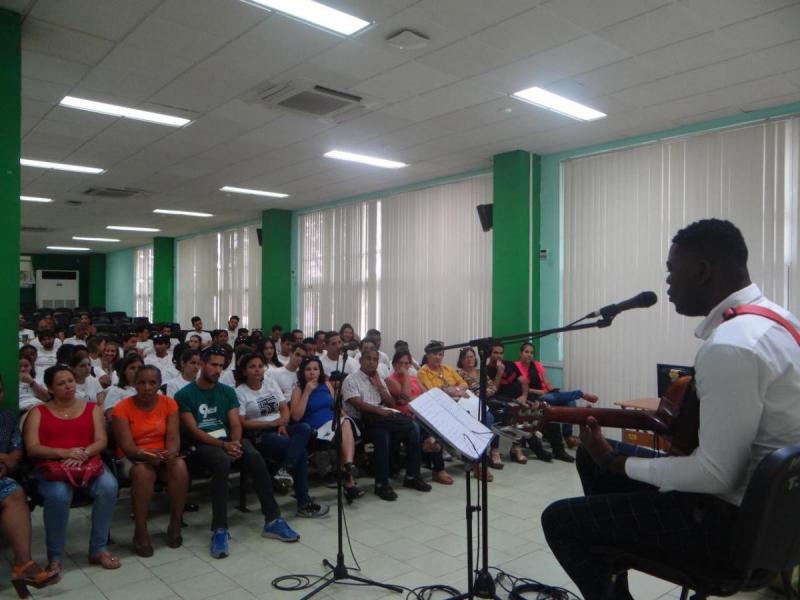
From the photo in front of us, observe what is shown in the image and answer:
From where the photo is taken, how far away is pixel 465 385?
5.89m

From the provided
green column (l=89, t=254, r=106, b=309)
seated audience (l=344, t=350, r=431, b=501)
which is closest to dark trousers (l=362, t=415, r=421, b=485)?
seated audience (l=344, t=350, r=431, b=501)

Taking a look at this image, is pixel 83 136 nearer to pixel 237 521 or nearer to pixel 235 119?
pixel 235 119

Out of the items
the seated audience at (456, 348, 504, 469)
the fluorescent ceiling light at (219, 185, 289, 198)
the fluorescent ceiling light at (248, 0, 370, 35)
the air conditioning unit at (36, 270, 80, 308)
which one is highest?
the fluorescent ceiling light at (219, 185, 289, 198)

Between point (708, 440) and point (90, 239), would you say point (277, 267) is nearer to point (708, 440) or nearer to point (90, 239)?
point (90, 239)

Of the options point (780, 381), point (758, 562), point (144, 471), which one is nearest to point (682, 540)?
point (758, 562)

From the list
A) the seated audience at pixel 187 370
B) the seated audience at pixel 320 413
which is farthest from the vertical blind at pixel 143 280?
the seated audience at pixel 320 413

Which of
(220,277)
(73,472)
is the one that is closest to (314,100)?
(73,472)

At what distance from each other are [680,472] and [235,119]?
5.01 metres

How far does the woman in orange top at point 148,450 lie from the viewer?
3453 millimetres

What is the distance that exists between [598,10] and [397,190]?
5474 millimetres

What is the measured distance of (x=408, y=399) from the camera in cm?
524

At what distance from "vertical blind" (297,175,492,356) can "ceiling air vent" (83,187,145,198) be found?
286 cm

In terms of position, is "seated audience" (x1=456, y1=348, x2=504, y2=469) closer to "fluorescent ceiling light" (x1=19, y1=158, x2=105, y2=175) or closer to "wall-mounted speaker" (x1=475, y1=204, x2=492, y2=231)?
"wall-mounted speaker" (x1=475, y1=204, x2=492, y2=231)

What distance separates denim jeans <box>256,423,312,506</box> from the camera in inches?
161
